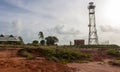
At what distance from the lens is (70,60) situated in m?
27.5

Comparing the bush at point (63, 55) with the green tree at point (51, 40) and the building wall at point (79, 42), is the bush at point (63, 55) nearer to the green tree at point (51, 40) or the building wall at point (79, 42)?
the building wall at point (79, 42)

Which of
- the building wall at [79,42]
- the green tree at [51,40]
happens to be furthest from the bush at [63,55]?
the green tree at [51,40]

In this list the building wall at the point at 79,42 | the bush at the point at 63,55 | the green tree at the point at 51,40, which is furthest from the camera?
the green tree at the point at 51,40

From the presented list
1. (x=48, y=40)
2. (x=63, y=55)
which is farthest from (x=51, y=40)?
(x=63, y=55)

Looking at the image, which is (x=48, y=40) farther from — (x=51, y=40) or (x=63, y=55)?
(x=63, y=55)

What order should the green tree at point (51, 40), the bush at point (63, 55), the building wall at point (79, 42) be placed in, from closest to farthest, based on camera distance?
the bush at point (63, 55), the building wall at point (79, 42), the green tree at point (51, 40)

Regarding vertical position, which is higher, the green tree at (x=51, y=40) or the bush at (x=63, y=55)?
the green tree at (x=51, y=40)

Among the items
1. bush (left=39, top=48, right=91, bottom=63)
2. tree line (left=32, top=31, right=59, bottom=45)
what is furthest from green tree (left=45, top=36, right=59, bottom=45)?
bush (left=39, top=48, right=91, bottom=63)

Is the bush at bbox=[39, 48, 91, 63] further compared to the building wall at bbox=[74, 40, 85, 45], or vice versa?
the building wall at bbox=[74, 40, 85, 45]

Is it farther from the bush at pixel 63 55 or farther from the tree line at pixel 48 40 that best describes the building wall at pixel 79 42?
the bush at pixel 63 55

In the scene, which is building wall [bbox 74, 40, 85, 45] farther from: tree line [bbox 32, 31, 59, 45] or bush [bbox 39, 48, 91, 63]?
bush [bbox 39, 48, 91, 63]

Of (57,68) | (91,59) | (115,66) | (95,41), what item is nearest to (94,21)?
(95,41)

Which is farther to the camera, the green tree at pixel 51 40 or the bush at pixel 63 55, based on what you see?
the green tree at pixel 51 40

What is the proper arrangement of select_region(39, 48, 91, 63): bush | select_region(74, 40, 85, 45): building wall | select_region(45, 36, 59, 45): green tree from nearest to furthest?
select_region(39, 48, 91, 63): bush
select_region(74, 40, 85, 45): building wall
select_region(45, 36, 59, 45): green tree
